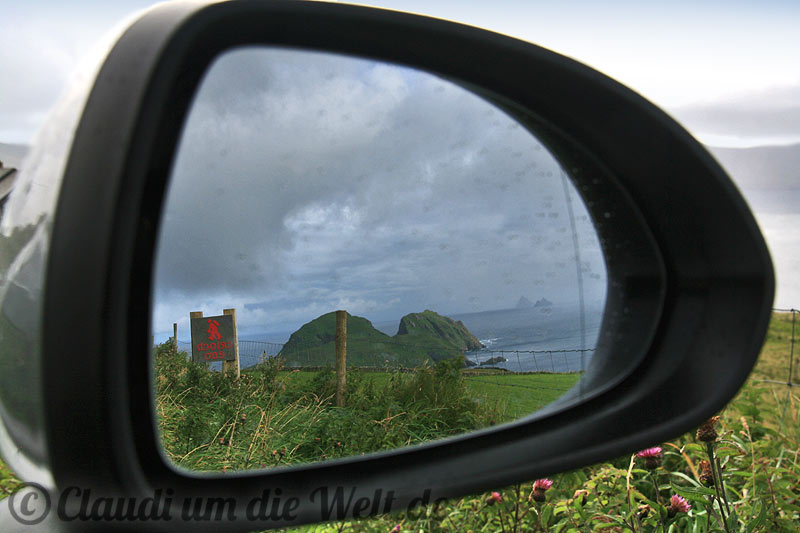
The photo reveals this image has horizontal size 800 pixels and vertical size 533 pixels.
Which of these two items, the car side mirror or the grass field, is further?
the grass field

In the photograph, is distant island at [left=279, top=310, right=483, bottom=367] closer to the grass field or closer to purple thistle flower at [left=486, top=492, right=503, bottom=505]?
the grass field

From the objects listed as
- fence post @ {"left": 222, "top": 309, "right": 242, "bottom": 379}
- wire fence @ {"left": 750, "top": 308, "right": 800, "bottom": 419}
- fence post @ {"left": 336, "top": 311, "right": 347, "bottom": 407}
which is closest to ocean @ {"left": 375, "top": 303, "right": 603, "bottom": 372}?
fence post @ {"left": 336, "top": 311, "right": 347, "bottom": 407}

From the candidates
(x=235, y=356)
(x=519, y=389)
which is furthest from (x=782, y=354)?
(x=235, y=356)

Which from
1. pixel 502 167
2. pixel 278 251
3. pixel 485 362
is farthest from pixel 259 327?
pixel 502 167

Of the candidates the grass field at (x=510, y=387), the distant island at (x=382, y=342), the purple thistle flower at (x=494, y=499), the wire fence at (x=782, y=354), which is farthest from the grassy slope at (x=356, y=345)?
the wire fence at (x=782, y=354)

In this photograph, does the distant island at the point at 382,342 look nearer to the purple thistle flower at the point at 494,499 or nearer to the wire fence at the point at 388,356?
the wire fence at the point at 388,356

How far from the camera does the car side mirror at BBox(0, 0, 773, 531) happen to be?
2.44 feet

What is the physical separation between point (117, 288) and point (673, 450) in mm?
3624

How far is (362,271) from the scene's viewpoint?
109 centimetres

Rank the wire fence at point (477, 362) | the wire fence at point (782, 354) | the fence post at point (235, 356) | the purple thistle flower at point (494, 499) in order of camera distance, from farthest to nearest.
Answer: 1. the wire fence at point (782, 354)
2. the purple thistle flower at point (494, 499)
3. the wire fence at point (477, 362)
4. the fence post at point (235, 356)

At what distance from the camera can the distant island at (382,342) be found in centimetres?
106

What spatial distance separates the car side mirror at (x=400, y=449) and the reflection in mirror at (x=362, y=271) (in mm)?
53

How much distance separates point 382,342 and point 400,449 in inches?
8.5

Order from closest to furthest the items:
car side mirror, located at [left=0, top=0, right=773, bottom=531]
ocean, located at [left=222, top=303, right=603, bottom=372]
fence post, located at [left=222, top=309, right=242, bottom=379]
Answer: car side mirror, located at [left=0, top=0, right=773, bottom=531] < fence post, located at [left=222, top=309, right=242, bottom=379] < ocean, located at [left=222, top=303, right=603, bottom=372]
